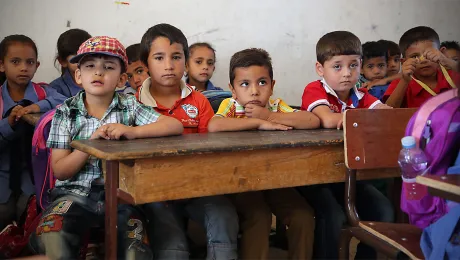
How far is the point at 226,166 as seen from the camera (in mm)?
1581

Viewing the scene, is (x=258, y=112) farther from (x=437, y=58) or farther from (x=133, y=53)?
(x=133, y=53)

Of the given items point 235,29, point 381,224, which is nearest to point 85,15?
point 235,29

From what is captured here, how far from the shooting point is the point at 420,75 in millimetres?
2824

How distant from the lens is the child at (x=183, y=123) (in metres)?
1.80

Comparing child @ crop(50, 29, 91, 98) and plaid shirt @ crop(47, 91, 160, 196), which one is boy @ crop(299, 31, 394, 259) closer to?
plaid shirt @ crop(47, 91, 160, 196)

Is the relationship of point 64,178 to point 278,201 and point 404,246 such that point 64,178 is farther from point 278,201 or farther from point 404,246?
point 404,246

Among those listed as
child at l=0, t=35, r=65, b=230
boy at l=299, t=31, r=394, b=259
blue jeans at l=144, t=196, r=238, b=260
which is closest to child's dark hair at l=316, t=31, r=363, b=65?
boy at l=299, t=31, r=394, b=259

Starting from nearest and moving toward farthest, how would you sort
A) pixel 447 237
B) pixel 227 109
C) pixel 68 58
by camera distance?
1. pixel 447 237
2. pixel 227 109
3. pixel 68 58

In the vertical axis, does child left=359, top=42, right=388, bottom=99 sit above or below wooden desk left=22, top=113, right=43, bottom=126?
above

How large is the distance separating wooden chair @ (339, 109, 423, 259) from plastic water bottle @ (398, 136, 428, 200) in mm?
217

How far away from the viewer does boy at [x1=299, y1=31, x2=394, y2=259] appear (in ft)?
7.14

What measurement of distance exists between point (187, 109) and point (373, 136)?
868 millimetres

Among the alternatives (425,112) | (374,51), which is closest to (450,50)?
(374,51)

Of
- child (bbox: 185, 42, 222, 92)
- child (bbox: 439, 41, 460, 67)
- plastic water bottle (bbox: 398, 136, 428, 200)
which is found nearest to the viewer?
plastic water bottle (bbox: 398, 136, 428, 200)
